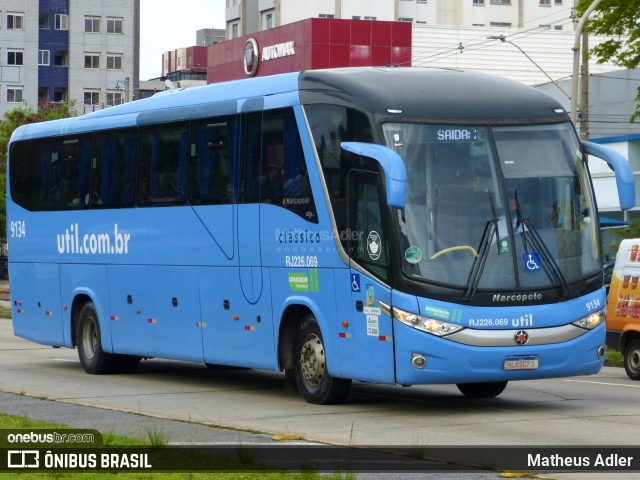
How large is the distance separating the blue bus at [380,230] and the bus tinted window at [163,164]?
0.04 metres

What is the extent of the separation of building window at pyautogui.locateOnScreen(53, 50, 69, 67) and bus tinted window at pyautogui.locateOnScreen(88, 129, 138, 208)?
8731 centimetres

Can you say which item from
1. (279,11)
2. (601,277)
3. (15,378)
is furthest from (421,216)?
(279,11)

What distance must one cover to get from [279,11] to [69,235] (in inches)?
2820

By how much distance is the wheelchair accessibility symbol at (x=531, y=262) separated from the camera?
15.2m

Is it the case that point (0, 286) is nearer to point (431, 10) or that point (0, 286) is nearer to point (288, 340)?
point (431, 10)

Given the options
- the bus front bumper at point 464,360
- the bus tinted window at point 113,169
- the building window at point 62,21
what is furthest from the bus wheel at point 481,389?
the building window at point 62,21

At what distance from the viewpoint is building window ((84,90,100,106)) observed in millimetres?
106938

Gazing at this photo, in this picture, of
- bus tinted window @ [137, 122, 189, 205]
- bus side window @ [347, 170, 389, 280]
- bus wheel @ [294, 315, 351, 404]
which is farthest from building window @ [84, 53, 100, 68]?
bus side window @ [347, 170, 389, 280]

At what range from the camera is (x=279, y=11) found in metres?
92.8

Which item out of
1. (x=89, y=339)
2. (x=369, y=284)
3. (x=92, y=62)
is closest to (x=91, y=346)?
(x=89, y=339)

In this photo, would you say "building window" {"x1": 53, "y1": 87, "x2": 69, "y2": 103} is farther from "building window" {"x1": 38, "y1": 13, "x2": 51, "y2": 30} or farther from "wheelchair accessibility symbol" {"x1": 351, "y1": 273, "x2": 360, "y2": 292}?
"wheelchair accessibility symbol" {"x1": 351, "y1": 273, "x2": 360, "y2": 292}

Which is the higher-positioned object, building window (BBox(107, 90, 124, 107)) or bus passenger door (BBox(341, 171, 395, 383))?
building window (BBox(107, 90, 124, 107))

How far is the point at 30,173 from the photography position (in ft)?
78.5

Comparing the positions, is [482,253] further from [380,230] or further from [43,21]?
[43,21]
